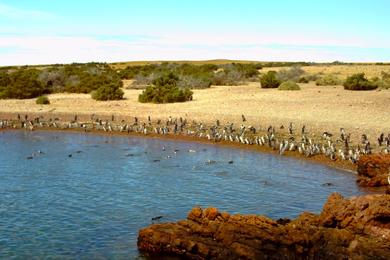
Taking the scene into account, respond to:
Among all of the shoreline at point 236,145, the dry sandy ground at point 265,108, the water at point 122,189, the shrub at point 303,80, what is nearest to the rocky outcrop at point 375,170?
the water at point 122,189

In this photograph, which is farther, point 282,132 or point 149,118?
point 149,118

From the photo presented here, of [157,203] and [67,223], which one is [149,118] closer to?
[157,203]

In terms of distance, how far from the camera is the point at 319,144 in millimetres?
28688

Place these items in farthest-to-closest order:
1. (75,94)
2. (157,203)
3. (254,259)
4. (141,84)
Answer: (141,84) → (75,94) → (157,203) → (254,259)

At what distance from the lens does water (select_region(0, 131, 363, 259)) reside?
1467 cm

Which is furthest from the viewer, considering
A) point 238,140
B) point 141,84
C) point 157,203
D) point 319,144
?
point 141,84

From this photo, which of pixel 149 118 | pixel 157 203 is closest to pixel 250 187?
pixel 157 203

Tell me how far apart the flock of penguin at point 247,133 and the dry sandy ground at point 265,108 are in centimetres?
145

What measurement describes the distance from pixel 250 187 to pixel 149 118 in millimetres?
17537

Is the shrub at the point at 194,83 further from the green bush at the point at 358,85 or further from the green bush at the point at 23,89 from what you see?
the green bush at the point at 358,85

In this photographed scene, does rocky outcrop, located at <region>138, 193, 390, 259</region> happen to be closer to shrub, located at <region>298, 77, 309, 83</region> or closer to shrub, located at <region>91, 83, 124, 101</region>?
shrub, located at <region>91, 83, 124, 101</region>

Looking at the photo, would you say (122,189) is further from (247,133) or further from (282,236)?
(247,133)

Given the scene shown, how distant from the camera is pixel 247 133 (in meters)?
32.8

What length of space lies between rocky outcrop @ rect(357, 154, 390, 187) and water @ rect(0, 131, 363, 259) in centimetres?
67
